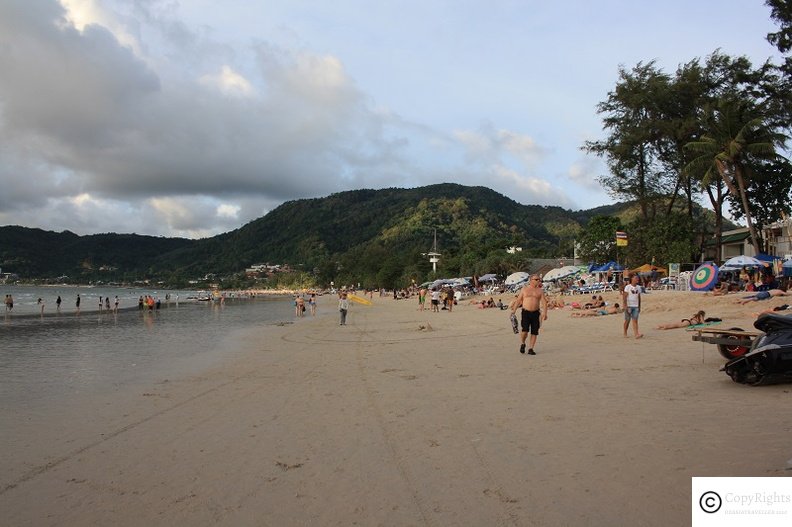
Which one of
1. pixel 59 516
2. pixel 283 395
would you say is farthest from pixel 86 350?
pixel 59 516

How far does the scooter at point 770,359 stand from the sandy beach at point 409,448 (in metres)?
0.21

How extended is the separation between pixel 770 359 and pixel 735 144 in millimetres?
27657

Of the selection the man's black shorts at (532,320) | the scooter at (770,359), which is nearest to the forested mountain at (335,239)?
the man's black shorts at (532,320)

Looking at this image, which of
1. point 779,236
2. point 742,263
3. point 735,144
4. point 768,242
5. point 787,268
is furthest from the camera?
point 768,242

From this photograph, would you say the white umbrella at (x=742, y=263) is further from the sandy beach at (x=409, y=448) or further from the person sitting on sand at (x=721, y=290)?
the sandy beach at (x=409, y=448)

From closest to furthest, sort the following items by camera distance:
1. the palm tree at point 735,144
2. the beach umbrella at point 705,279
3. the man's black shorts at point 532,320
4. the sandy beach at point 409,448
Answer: the sandy beach at point 409,448
the man's black shorts at point 532,320
the beach umbrella at point 705,279
the palm tree at point 735,144

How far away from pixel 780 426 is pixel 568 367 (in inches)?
162

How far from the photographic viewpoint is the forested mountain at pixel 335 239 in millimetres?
127625

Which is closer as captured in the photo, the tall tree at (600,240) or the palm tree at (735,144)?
the palm tree at (735,144)

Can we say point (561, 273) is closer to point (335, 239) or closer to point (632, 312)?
point (632, 312)

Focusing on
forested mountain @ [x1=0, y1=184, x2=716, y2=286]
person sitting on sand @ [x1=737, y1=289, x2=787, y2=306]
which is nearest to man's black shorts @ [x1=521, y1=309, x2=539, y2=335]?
person sitting on sand @ [x1=737, y1=289, x2=787, y2=306]

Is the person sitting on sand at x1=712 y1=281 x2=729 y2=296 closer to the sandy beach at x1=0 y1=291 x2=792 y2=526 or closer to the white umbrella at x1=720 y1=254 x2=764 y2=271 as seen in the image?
the white umbrella at x1=720 y1=254 x2=764 y2=271

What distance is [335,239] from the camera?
164 m

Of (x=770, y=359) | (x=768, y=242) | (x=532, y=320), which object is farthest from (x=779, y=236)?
(x=770, y=359)
